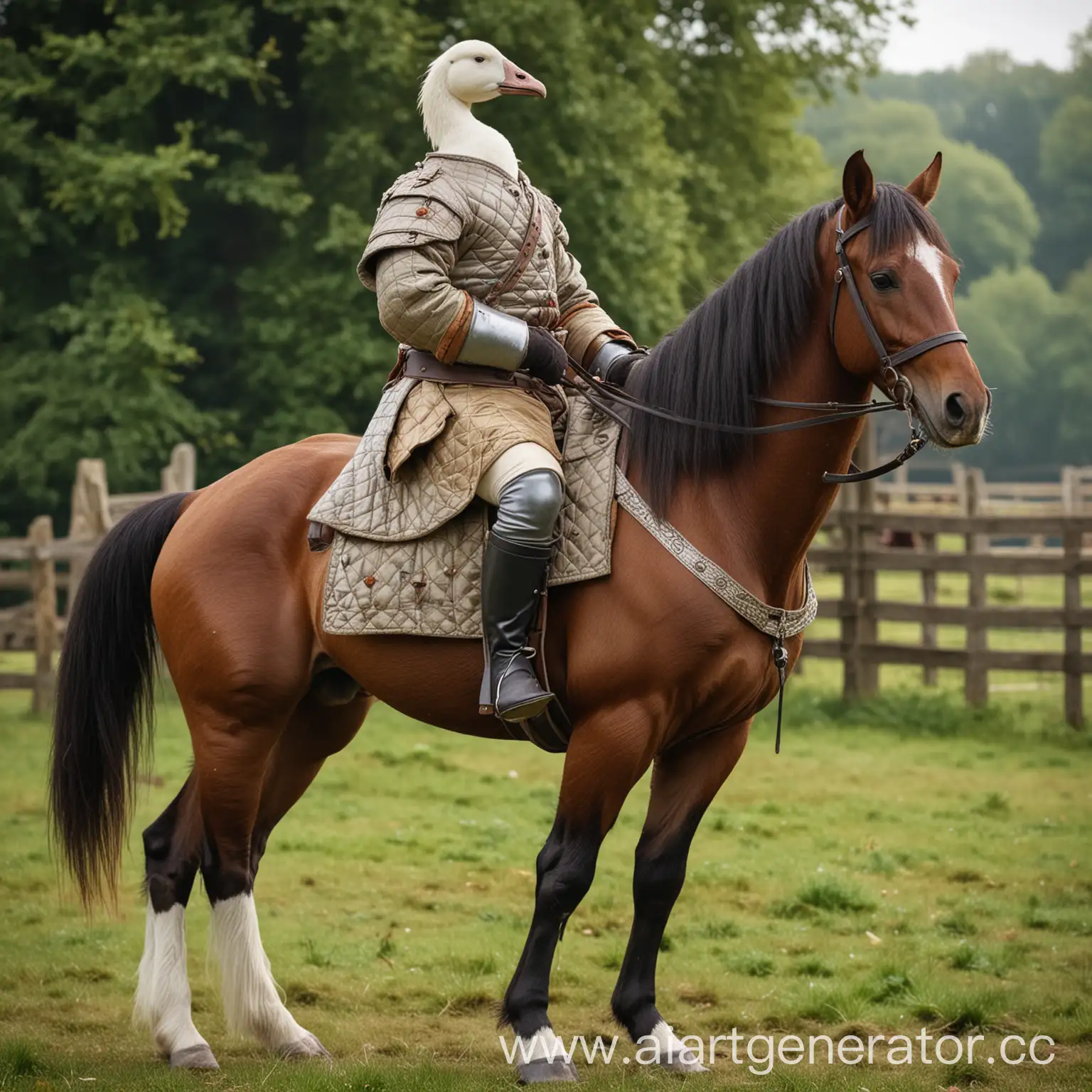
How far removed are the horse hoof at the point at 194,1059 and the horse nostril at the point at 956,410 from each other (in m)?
3.18

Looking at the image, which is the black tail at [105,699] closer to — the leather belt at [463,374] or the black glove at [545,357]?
the leather belt at [463,374]

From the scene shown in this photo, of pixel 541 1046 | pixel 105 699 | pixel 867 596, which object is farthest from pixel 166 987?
pixel 867 596

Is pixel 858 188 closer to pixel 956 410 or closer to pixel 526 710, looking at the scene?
pixel 956 410

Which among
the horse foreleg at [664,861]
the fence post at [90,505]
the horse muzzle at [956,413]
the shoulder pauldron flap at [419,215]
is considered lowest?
the horse foreleg at [664,861]

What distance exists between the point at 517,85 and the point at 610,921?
13.0 feet

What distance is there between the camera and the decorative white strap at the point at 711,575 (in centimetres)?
426

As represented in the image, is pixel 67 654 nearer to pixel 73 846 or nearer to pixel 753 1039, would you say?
pixel 73 846

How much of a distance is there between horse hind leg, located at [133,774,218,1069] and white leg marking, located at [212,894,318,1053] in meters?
0.14

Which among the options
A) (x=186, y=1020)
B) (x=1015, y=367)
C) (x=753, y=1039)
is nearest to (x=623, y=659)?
(x=753, y=1039)

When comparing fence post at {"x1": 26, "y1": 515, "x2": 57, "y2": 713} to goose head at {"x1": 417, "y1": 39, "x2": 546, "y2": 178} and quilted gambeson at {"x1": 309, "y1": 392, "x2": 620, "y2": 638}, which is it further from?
goose head at {"x1": 417, "y1": 39, "x2": 546, "y2": 178}

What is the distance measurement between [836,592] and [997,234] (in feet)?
137

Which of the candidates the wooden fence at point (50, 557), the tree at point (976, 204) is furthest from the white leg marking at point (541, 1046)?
the tree at point (976, 204)

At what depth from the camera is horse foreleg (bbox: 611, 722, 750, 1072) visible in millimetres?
4543

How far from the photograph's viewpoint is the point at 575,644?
438 centimetres
